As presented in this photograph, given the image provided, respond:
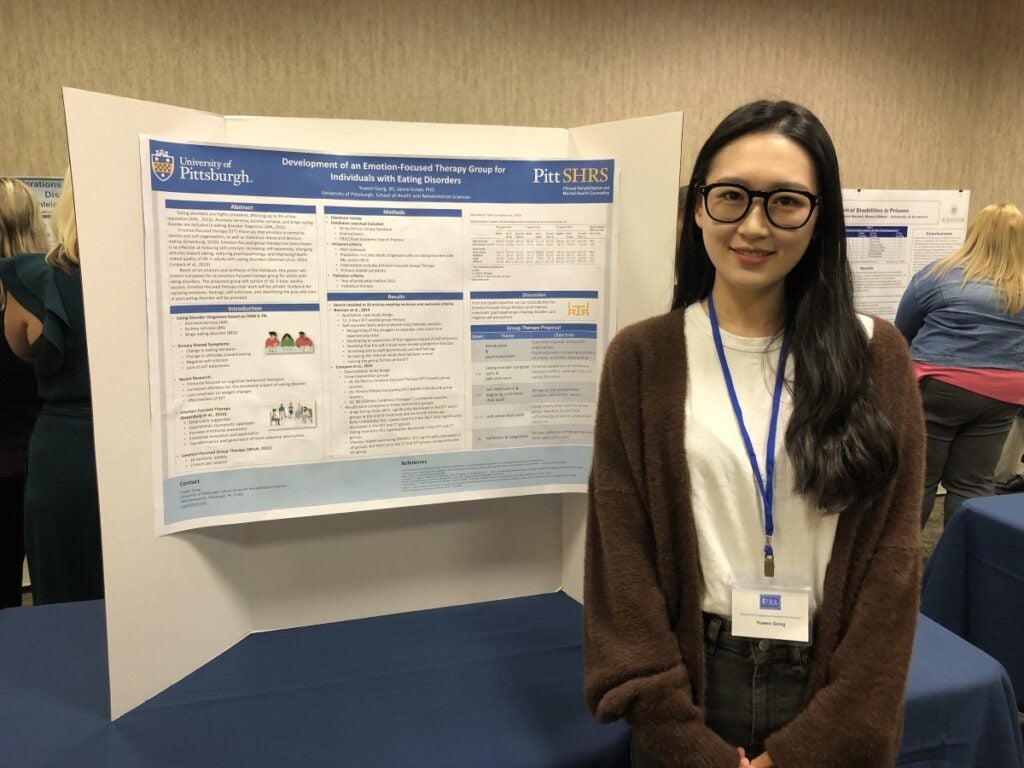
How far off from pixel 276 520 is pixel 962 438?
9.52 ft

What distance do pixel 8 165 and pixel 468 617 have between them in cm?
278

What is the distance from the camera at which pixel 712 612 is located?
105 centimetres

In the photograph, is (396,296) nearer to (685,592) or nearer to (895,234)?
(685,592)

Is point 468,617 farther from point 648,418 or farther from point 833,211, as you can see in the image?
point 833,211

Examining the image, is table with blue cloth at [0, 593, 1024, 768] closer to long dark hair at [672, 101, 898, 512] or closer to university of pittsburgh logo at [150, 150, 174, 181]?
long dark hair at [672, 101, 898, 512]

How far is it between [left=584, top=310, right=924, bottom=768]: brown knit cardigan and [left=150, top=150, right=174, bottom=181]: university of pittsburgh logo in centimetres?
92

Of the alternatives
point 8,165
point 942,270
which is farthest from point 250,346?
point 942,270

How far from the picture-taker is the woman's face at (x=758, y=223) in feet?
3.18

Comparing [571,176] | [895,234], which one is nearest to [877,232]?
[895,234]

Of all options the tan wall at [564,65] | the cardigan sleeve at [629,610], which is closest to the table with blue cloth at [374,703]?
the cardigan sleeve at [629,610]

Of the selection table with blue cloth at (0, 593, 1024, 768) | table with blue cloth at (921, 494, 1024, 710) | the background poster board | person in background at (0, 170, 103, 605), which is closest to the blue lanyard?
table with blue cloth at (0, 593, 1024, 768)

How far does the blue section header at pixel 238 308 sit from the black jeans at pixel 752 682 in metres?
0.97

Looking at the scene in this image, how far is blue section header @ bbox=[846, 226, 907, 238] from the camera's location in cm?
374

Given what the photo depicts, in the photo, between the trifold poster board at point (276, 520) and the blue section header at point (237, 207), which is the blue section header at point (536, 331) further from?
the blue section header at point (237, 207)
